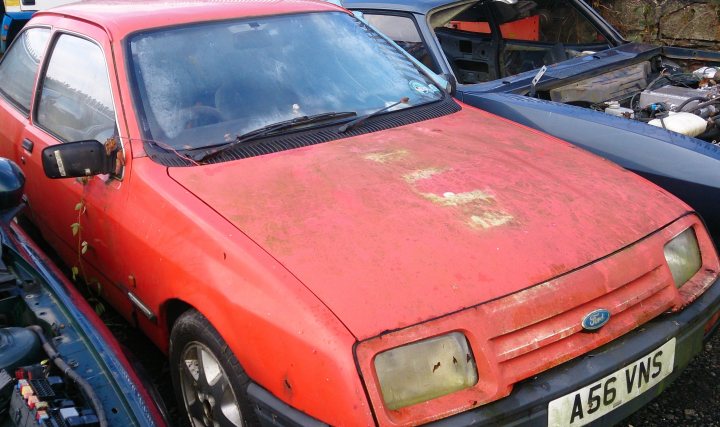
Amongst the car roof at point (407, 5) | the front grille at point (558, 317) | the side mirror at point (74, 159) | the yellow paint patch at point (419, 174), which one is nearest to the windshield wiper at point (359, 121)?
the yellow paint patch at point (419, 174)

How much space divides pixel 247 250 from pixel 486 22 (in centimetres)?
375

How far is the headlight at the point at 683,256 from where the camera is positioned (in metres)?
2.28

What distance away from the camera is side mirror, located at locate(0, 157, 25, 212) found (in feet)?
7.77

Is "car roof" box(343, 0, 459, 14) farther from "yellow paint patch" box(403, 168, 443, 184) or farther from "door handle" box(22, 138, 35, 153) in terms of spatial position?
"door handle" box(22, 138, 35, 153)

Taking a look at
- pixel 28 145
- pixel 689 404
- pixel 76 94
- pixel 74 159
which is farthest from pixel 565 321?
pixel 28 145

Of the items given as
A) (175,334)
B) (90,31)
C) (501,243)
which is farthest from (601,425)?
(90,31)

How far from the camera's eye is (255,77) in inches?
111

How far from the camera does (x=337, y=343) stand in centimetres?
173

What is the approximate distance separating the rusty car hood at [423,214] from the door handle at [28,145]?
4.00ft

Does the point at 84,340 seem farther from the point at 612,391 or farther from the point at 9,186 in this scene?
the point at 612,391

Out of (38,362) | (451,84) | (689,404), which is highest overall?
(451,84)

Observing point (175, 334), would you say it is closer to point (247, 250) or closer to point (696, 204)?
point (247, 250)

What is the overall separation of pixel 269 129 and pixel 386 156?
49cm

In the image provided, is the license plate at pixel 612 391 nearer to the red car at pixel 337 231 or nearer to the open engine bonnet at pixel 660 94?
the red car at pixel 337 231
